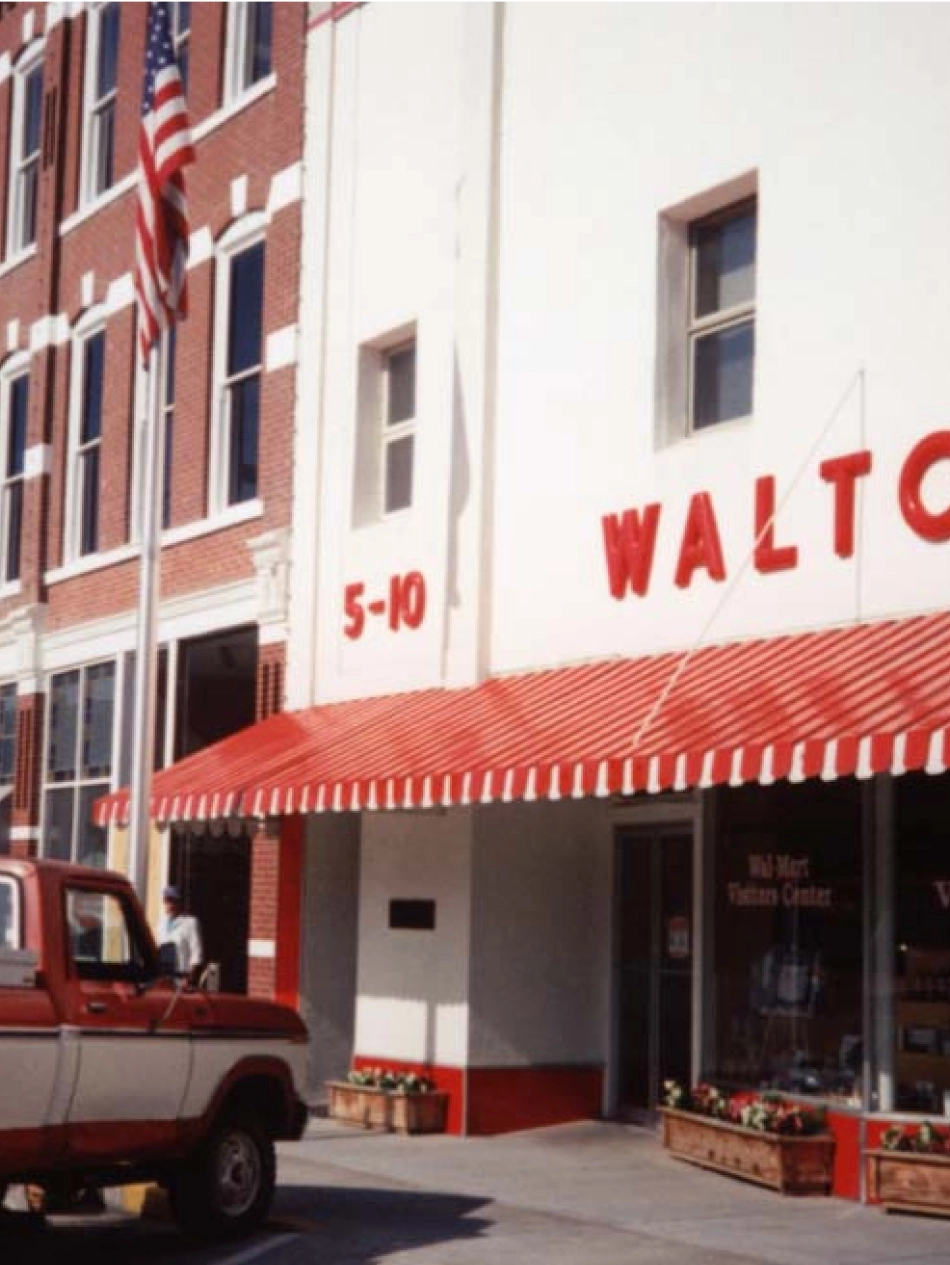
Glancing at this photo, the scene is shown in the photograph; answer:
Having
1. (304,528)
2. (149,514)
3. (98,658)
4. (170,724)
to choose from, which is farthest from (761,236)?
(98,658)

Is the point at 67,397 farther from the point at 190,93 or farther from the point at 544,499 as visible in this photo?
the point at 544,499

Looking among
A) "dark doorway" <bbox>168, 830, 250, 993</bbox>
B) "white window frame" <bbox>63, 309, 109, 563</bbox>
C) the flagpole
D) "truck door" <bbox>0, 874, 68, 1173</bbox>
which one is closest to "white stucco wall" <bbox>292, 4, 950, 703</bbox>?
the flagpole

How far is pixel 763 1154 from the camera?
13.0 meters

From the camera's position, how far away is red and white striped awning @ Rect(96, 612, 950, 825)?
35.2 ft

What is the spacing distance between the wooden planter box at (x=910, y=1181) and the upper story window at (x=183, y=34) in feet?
46.2

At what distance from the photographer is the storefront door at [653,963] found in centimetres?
1526

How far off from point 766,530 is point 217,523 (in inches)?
316

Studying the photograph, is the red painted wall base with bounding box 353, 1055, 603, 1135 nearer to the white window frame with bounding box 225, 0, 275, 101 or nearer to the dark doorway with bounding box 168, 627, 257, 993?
the dark doorway with bounding box 168, 627, 257, 993

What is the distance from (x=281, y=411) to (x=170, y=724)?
3.50 meters

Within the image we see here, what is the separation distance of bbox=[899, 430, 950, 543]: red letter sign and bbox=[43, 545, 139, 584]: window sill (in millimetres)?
11362

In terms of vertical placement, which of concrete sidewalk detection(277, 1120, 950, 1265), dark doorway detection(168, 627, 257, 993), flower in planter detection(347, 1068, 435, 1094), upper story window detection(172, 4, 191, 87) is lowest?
concrete sidewalk detection(277, 1120, 950, 1265)

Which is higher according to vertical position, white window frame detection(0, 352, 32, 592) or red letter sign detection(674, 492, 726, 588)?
white window frame detection(0, 352, 32, 592)

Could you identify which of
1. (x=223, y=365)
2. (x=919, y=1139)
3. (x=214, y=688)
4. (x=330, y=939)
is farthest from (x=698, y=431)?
(x=214, y=688)

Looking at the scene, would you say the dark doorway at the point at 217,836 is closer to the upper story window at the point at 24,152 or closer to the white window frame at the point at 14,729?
the white window frame at the point at 14,729
